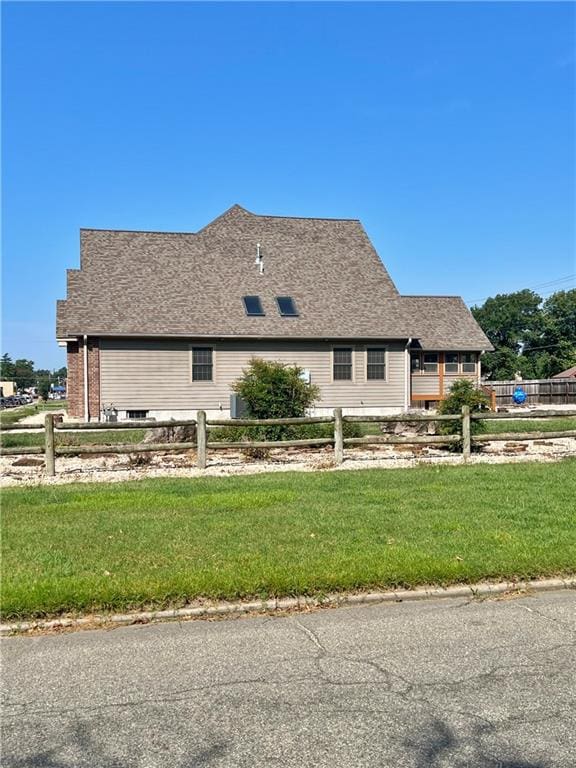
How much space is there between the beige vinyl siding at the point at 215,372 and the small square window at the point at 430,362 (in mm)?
2648

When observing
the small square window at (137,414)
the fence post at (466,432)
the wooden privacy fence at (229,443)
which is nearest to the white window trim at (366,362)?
the small square window at (137,414)

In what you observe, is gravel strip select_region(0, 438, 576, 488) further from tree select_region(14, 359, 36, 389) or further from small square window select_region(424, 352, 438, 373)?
tree select_region(14, 359, 36, 389)

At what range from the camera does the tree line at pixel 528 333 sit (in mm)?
82250

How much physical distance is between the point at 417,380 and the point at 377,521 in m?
22.7

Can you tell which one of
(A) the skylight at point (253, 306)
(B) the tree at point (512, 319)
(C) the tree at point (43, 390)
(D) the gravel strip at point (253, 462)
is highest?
(B) the tree at point (512, 319)

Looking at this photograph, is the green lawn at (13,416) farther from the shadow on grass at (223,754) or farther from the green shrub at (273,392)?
the shadow on grass at (223,754)

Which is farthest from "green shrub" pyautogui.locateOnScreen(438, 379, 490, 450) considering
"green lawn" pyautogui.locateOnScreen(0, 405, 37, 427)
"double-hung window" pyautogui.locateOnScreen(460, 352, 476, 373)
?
"double-hung window" pyautogui.locateOnScreen(460, 352, 476, 373)

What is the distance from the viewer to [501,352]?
88312 millimetres

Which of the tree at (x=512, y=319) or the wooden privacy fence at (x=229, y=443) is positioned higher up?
the tree at (x=512, y=319)

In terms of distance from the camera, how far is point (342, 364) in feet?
90.9

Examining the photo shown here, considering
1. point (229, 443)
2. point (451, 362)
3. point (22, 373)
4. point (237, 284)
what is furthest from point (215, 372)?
point (22, 373)

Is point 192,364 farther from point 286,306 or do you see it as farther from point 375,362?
point 375,362

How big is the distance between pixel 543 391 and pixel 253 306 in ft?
75.9

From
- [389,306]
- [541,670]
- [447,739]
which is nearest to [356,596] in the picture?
[541,670]
